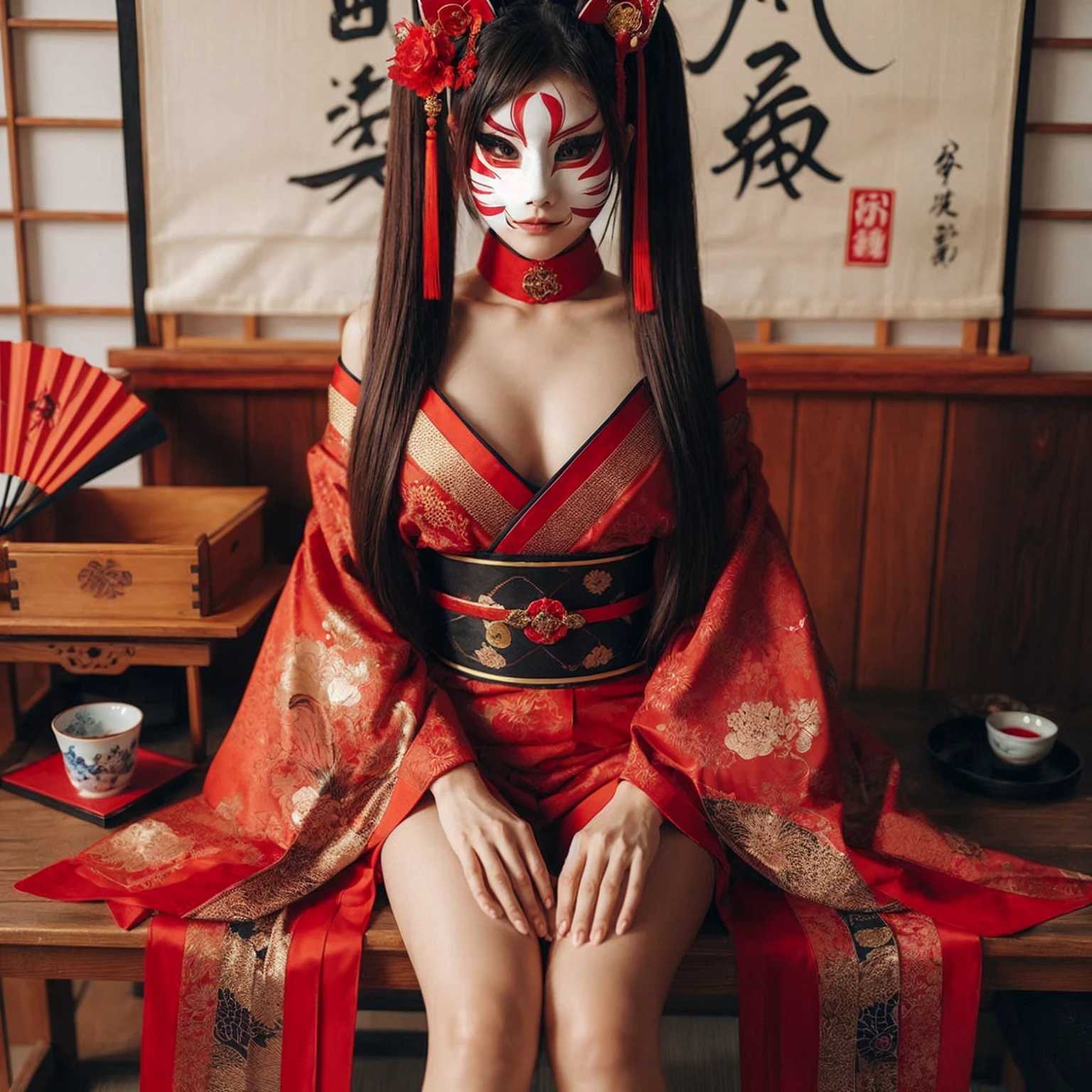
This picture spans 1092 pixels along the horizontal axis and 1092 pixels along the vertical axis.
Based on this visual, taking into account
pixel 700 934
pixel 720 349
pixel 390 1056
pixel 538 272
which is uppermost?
pixel 538 272

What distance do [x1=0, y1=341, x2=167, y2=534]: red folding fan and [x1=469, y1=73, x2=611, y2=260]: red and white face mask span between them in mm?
843

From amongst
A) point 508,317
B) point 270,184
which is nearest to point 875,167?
point 508,317

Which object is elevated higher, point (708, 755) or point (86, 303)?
point (86, 303)

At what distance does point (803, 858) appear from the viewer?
162cm

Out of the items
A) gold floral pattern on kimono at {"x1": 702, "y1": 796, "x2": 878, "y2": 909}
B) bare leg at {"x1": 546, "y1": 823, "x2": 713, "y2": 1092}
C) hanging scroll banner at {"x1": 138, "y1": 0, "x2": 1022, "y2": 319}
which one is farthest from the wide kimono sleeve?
hanging scroll banner at {"x1": 138, "y1": 0, "x2": 1022, "y2": 319}

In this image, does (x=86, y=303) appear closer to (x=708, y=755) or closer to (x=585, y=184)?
(x=585, y=184)

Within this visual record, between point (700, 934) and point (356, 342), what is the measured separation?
1020 millimetres

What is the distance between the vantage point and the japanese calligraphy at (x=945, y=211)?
88.2 inches

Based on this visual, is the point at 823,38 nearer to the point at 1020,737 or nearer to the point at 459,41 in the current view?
the point at 459,41

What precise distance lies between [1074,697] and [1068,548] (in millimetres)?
345

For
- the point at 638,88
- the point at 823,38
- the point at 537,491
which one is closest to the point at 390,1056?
the point at 537,491

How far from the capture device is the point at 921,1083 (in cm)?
159

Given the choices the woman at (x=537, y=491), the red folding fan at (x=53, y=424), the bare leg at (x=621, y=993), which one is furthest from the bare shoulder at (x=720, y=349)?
the red folding fan at (x=53, y=424)

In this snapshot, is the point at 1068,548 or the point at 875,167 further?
the point at 1068,548
